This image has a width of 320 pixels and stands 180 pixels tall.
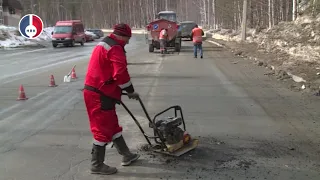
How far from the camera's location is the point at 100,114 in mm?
4332

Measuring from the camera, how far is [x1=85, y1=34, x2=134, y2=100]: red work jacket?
13.9ft

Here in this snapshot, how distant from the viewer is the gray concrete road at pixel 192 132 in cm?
455

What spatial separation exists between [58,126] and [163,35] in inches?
638

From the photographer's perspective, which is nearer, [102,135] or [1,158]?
[102,135]

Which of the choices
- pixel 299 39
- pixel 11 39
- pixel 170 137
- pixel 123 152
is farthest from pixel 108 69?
pixel 11 39

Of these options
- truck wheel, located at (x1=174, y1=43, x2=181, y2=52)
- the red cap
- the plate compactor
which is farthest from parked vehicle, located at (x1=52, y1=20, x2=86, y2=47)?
the red cap

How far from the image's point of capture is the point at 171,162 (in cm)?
477

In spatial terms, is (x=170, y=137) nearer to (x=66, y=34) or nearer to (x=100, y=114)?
(x=100, y=114)

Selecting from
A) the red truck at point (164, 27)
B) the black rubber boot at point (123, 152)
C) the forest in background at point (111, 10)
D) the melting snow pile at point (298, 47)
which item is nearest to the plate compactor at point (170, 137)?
the black rubber boot at point (123, 152)

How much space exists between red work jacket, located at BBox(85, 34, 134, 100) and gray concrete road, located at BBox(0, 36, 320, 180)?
1.07 metres

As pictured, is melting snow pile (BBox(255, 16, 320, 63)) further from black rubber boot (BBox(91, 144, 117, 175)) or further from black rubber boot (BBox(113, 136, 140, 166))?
black rubber boot (BBox(91, 144, 117, 175))

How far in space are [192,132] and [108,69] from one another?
2389 mm

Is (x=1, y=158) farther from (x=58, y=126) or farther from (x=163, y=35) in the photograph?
(x=163, y=35)

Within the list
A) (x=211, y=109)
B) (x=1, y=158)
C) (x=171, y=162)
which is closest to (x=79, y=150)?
(x=1, y=158)
